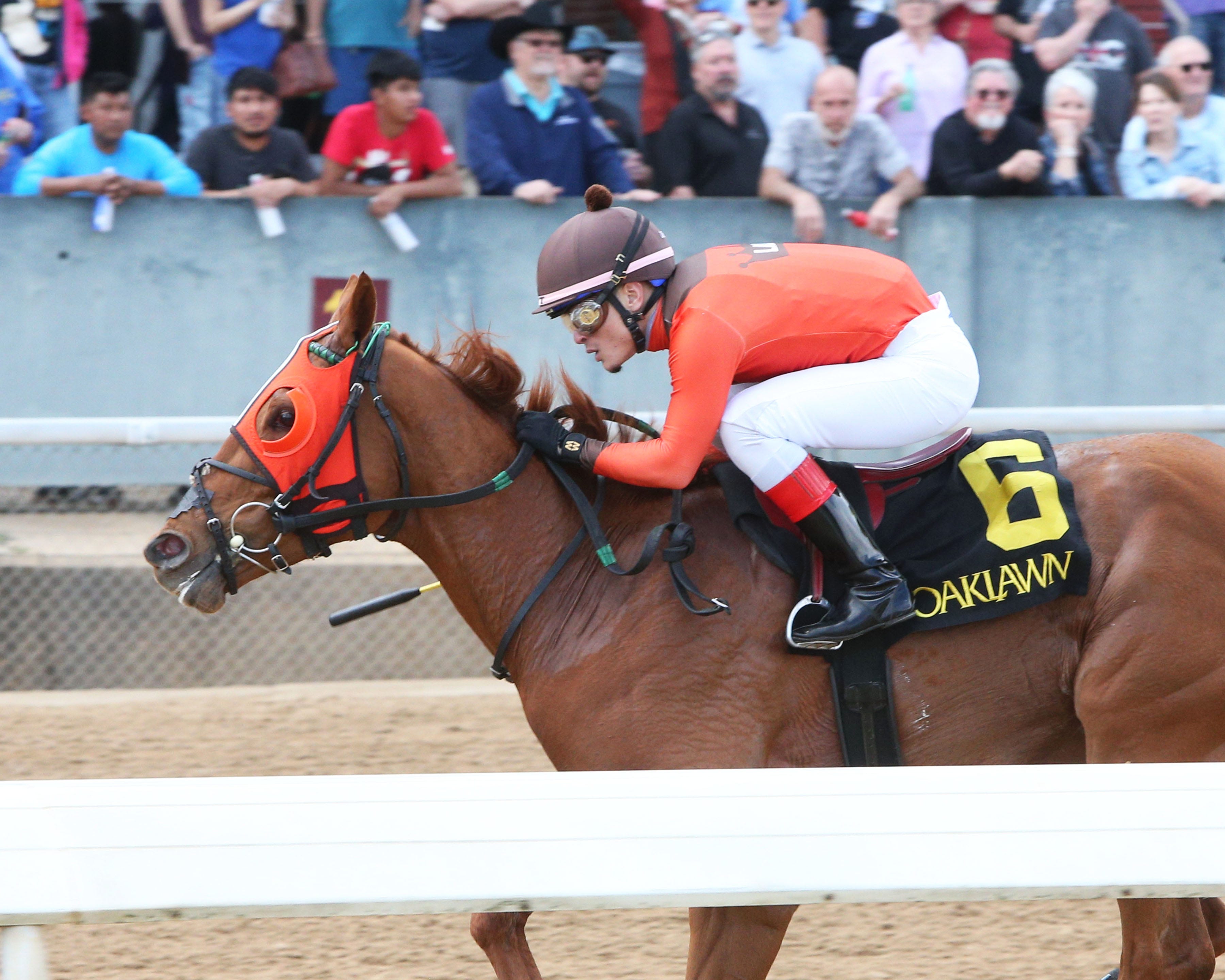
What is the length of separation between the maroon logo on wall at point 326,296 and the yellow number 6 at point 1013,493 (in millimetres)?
3830

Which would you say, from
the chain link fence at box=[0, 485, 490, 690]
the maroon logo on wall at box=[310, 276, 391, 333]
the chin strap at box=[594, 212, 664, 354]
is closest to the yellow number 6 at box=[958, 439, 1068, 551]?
the chin strap at box=[594, 212, 664, 354]

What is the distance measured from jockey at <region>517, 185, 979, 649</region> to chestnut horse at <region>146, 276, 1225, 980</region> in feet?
0.49

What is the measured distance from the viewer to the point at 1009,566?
2.99 meters

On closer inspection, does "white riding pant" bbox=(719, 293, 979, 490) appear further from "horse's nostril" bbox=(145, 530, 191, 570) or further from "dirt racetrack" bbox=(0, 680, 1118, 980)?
"dirt racetrack" bbox=(0, 680, 1118, 980)

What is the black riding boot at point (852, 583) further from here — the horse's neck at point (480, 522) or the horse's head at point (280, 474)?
the horse's head at point (280, 474)

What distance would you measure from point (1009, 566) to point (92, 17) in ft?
19.4

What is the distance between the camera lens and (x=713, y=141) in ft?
22.3

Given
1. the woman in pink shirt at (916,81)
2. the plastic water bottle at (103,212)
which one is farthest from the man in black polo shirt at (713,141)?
the plastic water bottle at (103,212)

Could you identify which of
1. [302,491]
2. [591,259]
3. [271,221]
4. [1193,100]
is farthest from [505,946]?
[1193,100]

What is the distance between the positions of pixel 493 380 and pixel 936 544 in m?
1.02

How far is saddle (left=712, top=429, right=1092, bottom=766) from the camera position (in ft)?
9.82

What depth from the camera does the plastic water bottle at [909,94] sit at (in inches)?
273

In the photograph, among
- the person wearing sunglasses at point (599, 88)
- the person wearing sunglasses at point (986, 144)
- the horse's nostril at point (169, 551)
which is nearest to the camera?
the horse's nostril at point (169, 551)

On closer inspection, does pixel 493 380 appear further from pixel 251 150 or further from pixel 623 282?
pixel 251 150
